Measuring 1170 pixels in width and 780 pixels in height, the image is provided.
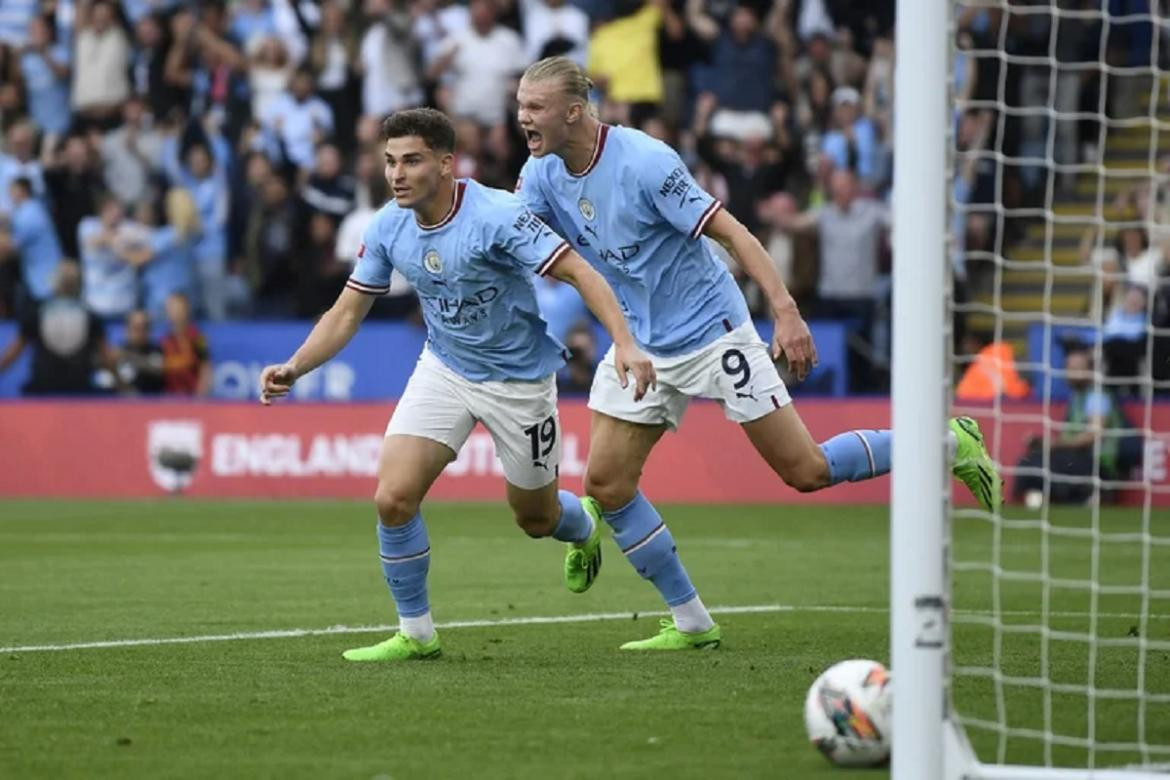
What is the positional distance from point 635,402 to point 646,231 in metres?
0.67

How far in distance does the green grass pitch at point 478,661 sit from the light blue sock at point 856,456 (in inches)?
26.9

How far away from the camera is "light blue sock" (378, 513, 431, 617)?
851 cm

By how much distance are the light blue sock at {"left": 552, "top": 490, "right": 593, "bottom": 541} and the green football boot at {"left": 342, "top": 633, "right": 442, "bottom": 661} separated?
2.82ft

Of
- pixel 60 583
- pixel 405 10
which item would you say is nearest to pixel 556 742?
pixel 60 583

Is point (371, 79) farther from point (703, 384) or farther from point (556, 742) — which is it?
point (556, 742)

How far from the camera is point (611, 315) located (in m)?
7.79

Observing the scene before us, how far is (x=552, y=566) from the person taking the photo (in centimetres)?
1349

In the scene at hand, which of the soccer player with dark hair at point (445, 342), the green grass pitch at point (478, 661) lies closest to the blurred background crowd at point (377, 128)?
the green grass pitch at point (478, 661)

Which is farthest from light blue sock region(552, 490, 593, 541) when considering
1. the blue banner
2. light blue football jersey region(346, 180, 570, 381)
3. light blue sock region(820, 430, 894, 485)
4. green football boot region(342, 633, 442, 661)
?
the blue banner

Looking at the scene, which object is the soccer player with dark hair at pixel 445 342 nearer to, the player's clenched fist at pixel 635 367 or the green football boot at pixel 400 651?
the green football boot at pixel 400 651

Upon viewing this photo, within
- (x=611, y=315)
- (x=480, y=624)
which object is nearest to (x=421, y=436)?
(x=611, y=315)

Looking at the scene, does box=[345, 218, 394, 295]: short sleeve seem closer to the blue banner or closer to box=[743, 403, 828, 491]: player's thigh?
box=[743, 403, 828, 491]: player's thigh

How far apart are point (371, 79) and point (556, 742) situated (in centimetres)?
1630

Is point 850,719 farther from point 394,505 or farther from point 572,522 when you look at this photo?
point 572,522
